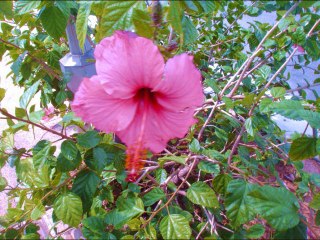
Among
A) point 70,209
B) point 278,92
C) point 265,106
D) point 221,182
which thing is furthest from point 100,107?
point 278,92

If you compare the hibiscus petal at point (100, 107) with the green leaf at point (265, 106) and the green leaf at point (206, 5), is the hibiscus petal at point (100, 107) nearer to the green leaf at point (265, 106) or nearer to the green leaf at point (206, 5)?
the green leaf at point (206, 5)

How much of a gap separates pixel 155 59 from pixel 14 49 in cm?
73

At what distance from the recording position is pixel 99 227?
748 mm

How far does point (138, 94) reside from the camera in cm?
59

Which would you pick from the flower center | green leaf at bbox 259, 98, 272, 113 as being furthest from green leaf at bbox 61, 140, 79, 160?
green leaf at bbox 259, 98, 272, 113

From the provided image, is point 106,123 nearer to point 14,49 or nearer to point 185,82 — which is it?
point 185,82

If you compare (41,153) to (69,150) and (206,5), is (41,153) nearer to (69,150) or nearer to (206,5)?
(69,150)

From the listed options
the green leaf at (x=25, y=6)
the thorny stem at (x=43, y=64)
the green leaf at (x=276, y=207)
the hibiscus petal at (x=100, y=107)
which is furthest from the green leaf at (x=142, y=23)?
the thorny stem at (x=43, y=64)

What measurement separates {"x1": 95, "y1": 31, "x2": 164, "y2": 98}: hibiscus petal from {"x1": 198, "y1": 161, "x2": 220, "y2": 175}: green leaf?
0.39 metres

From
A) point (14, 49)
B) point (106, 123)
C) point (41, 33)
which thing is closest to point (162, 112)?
point (106, 123)

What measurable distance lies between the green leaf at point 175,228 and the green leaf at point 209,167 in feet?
0.54

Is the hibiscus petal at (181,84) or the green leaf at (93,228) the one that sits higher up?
the hibiscus petal at (181,84)

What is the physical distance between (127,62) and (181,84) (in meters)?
0.10

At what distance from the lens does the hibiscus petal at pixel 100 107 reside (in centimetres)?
52
